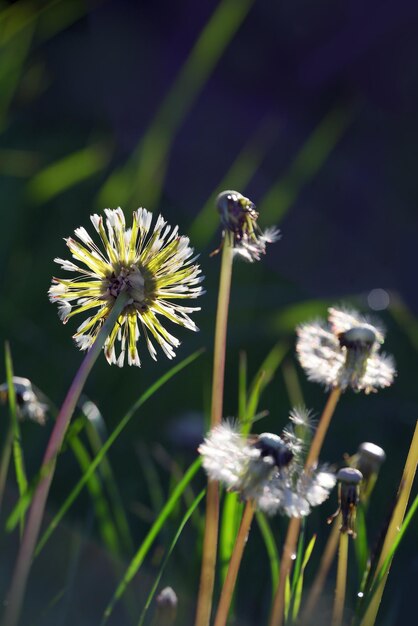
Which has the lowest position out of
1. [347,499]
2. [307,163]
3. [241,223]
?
[347,499]

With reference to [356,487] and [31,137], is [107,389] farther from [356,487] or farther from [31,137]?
[356,487]

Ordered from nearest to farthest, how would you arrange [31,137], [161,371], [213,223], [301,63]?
1. [213,223]
2. [161,371]
3. [31,137]
4. [301,63]

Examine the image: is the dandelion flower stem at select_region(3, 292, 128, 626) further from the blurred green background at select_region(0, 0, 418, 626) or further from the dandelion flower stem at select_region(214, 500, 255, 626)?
the blurred green background at select_region(0, 0, 418, 626)

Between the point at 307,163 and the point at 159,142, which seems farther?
the point at 307,163

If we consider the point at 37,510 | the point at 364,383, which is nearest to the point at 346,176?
the point at 364,383

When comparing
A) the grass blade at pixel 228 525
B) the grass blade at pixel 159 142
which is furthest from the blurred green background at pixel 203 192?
the grass blade at pixel 228 525

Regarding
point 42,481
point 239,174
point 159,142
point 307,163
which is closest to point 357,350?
point 42,481

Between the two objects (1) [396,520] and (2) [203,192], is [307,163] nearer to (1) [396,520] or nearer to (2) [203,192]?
(2) [203,192]
